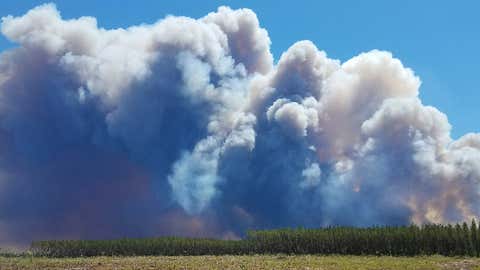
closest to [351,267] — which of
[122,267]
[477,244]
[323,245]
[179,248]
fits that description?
[122,267]

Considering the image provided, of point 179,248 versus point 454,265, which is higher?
point 179,248

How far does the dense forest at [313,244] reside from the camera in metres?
97.9

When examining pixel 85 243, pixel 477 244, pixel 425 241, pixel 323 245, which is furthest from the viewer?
pixel 85 243

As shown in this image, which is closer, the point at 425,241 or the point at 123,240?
the point at 425,241

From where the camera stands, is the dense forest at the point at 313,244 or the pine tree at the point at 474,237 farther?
the dense forest at the point at 313,244

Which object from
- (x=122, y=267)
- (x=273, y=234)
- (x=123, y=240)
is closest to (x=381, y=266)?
(x=122, y=267)

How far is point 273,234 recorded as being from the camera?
128 m

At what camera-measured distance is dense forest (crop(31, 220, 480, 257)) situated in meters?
97.9

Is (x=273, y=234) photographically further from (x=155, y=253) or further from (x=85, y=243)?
(x=85, y=243)

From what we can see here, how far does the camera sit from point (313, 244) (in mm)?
118125

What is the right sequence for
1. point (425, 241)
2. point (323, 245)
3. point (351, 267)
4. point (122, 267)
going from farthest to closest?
point (323, 245), point (425, 241), point (122, 267), point (351, 267)

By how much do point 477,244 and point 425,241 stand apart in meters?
8.74

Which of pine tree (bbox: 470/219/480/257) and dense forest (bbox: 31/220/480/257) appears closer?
pine tree (bbox: 470/219/480/257)

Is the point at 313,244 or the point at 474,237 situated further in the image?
the point at 313,244
